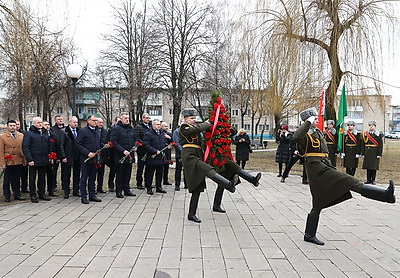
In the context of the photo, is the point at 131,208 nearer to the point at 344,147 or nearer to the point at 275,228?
the point at 275,228

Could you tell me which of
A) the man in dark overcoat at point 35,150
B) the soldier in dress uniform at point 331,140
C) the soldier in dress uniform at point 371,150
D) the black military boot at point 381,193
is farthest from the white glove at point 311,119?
the soldier in dress uniform at point 331,140

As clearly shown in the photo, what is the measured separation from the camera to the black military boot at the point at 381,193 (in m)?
4.26

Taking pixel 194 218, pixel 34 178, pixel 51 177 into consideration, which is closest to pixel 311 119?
pixel 194 218

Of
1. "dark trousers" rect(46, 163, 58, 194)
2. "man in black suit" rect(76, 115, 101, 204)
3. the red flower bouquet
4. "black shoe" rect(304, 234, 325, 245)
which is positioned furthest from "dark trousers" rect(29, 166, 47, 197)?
"black shoe" rect(304, 234, 325, 245)

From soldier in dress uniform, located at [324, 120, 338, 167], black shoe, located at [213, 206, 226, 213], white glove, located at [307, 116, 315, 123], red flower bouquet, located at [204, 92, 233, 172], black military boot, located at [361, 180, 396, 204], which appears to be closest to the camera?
black military boot, located at [361, 180, 396, 204]

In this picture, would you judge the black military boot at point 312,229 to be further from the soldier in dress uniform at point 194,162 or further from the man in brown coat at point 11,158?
the man in brown coat at point 11,158

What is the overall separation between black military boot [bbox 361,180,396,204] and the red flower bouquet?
2.36 meters

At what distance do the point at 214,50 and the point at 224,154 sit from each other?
20.5 m

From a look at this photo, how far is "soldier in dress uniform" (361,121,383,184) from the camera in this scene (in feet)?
33.5

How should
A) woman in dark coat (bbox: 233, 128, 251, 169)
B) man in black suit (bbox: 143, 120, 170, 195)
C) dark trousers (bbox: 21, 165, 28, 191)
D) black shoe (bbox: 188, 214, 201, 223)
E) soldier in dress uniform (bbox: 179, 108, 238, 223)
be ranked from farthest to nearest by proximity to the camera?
1. woman in dark coat (bbox: 233, 128, 251, 169)
2. man in black suit (bbox: 143, 120, 170, 195)
3. dark trousers (bbox: 21, 165, 28, 191)
4. black shoe (bbox: 188, 214, 201, 223)
5. soldier in dress uniform (bbox: 179, 108, 238, 223)

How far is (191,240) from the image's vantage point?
4875 millimetres

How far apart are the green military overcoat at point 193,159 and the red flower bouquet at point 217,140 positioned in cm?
19

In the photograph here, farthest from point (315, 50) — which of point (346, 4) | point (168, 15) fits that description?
point (168, 15)

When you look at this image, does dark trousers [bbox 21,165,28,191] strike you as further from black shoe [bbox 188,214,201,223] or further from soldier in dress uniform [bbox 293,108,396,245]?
soldier in dress uniform [bbox 293,108,396,245]
